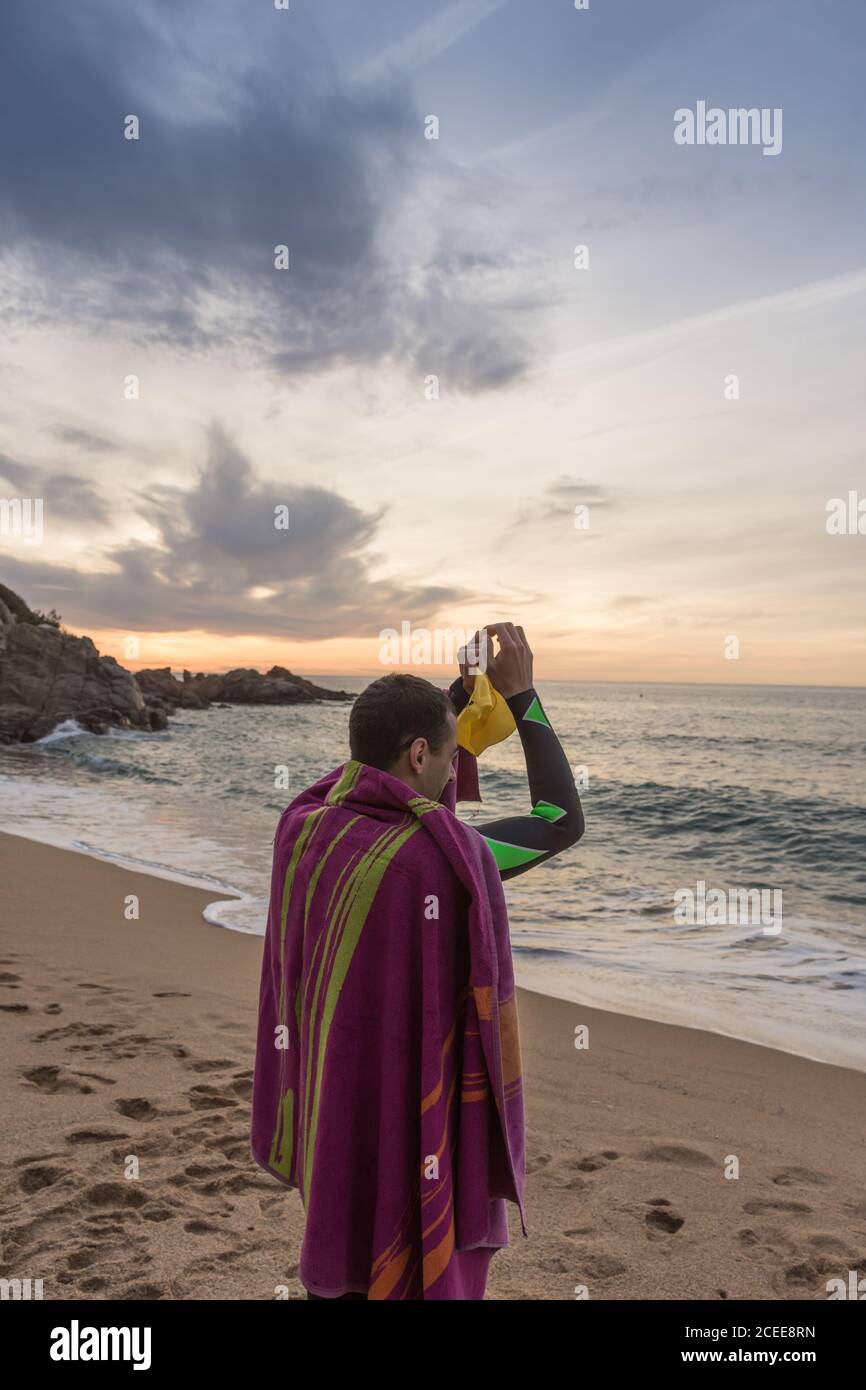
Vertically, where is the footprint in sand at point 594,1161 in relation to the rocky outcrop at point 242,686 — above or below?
below

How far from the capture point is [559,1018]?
6.60 metres

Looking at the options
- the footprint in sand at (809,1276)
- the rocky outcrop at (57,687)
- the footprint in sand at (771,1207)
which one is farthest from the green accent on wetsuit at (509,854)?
the rocky outcrop at (57,687)

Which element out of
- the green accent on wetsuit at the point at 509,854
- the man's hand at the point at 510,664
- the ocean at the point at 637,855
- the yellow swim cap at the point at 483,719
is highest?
the man's hand at the point at 510,664

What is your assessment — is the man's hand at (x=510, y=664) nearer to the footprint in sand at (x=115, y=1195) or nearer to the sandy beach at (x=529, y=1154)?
the sandy beach at (x=529, y=1154)

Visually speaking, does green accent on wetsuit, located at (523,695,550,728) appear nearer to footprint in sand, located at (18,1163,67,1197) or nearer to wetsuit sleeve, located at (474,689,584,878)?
wetsuit sleeve, located at (474,689,584,878)

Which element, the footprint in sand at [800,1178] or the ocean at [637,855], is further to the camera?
the ocean at [637,855]

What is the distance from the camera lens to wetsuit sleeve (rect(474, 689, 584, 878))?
2.00 m

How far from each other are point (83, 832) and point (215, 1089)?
10671 millimetres

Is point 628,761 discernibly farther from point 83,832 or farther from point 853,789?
point 83,832

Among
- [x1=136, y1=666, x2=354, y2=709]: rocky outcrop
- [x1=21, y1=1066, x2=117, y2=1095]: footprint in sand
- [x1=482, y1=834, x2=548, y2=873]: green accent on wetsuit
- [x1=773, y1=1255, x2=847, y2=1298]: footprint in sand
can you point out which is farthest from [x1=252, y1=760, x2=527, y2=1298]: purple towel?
[x1=136, y1=666, x2=354, y2=709]: rocky outcrop

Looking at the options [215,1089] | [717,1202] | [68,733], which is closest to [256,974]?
[215,1089]

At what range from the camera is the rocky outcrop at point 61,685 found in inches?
1581

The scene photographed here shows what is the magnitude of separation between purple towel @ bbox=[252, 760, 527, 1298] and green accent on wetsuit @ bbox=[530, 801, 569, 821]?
0.28 meters

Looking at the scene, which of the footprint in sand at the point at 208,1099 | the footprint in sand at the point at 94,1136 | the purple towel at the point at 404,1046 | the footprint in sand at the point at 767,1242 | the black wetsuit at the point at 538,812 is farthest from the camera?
the footprint in sand at the point at 208,1099
